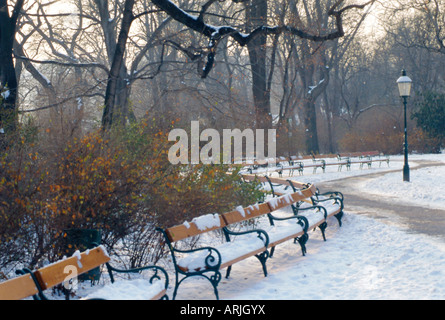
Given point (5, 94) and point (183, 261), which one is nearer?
point (183, 261)

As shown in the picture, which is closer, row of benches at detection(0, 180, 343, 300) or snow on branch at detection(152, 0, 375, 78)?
row of benches at detection(0, 180, 343, 300)

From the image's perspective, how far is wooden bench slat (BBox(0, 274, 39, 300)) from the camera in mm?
3389

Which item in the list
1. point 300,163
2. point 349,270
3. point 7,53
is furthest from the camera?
point 300,163

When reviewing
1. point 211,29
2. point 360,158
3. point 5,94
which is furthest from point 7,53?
point 360,158

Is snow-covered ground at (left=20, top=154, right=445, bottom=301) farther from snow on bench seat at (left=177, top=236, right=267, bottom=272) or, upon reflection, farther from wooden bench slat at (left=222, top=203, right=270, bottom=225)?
wooden bench slat at (left=222, top=203, right=270, bottom=225)

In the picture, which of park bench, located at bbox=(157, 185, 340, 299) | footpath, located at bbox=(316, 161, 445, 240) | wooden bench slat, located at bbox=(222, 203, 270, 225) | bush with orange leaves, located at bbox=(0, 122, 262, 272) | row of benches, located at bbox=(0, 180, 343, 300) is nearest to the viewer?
row of benches, located at bbox=(0, 180, 343, 300)

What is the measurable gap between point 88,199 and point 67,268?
70.3 inches

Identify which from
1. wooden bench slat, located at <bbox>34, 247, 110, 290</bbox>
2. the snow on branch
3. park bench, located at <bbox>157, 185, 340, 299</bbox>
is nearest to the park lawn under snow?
park bench, located at <bbox>157, 185, 340, 299</bbox>

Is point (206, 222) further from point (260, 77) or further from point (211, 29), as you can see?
point (260, 77)

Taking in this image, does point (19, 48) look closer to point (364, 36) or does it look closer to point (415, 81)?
point (364, 36)

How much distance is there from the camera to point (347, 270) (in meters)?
6.05

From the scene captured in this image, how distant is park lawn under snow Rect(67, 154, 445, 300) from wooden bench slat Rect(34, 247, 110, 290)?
127 centimetres

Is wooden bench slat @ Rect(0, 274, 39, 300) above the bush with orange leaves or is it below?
below
